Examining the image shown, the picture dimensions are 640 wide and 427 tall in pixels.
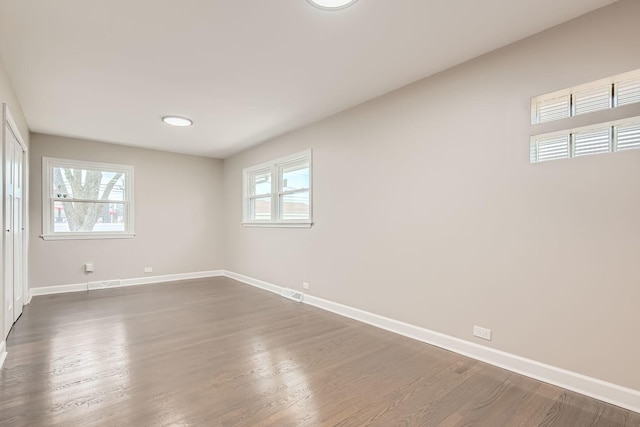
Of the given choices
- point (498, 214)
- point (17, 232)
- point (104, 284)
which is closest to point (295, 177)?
point (498, 214)

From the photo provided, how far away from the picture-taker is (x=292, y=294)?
4617 millimetres

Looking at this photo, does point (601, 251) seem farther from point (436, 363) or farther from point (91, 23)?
point (91, 23)

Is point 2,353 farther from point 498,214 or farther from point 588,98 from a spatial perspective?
point 588,98

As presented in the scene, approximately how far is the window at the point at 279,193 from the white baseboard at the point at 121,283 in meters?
1.52

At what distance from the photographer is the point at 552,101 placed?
7.63 feet

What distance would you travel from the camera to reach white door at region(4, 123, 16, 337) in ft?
9.25

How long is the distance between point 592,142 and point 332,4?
1.92 m

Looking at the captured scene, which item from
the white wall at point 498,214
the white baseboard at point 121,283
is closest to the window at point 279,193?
the white wall at point 498,214

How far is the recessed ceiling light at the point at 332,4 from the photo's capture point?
1.97m

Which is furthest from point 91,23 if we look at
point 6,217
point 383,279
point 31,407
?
point 383,279

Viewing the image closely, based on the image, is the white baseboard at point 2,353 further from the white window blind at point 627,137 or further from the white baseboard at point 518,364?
the white window blind at point 627,137

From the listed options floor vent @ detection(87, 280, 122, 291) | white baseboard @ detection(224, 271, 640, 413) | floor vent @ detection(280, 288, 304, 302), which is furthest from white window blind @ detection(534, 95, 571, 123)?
floor vent @ detection(87, 280, 122, 291)

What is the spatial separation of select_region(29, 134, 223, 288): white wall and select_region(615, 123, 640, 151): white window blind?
20.4ft

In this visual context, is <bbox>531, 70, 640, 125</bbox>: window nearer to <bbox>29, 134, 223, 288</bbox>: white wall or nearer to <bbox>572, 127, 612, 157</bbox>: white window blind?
<bbox>572, 127, 612, 157</bbox>: white window blind
